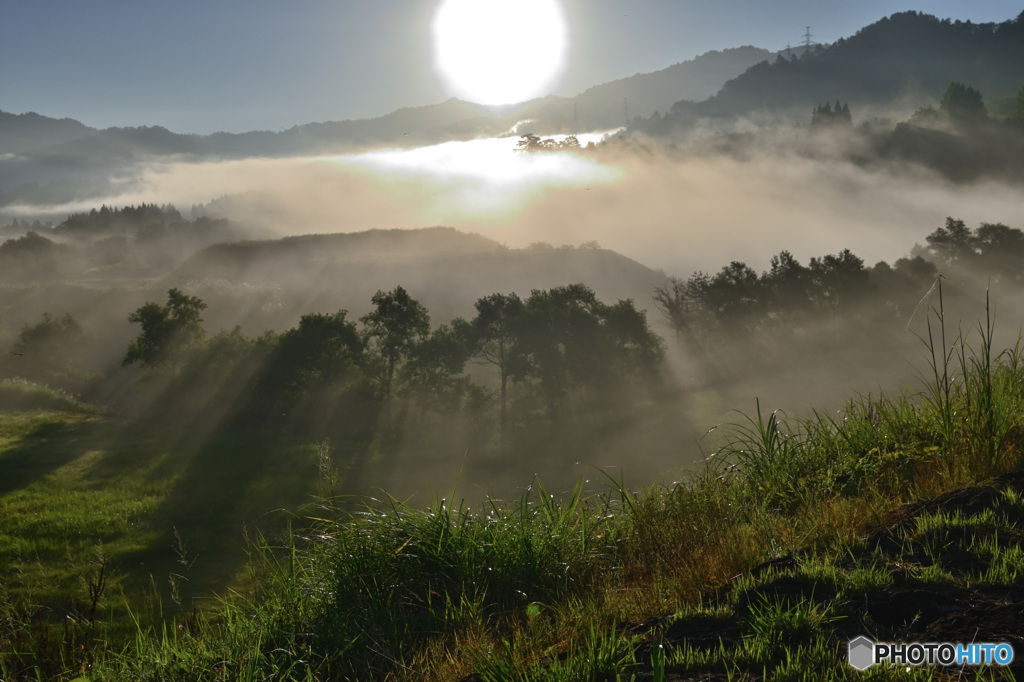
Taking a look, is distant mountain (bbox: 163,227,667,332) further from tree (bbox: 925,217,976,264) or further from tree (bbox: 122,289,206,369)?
tree (bbox: 925,217,976,264)

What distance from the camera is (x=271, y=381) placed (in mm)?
61375

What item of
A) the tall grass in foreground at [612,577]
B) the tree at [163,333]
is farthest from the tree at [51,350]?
the tall grass in foreground at [612,577]

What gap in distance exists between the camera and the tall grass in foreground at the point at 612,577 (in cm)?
344

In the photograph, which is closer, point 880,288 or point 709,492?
point 709,492

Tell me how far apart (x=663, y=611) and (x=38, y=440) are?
171 ft

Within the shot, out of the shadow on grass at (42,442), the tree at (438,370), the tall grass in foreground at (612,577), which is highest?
the tall grass in foreground at (612,577)

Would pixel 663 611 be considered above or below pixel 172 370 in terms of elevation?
above

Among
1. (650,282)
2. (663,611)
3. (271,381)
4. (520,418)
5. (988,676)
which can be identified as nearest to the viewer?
(988,676)

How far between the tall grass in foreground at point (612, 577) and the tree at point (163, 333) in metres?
65.7

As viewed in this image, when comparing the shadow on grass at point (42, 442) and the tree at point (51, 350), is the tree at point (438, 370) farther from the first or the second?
the tree at point (51, 350)

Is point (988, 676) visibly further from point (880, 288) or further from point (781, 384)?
point (880, 288)

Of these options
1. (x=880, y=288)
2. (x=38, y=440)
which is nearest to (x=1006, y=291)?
(x=880, y=288)

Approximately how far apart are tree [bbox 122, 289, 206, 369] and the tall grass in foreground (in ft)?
216

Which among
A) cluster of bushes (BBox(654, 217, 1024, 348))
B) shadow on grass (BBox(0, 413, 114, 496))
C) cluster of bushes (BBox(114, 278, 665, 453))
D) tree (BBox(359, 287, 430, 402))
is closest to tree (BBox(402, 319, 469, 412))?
cluster of bushes (BBox(114, 278, 665, 453))
